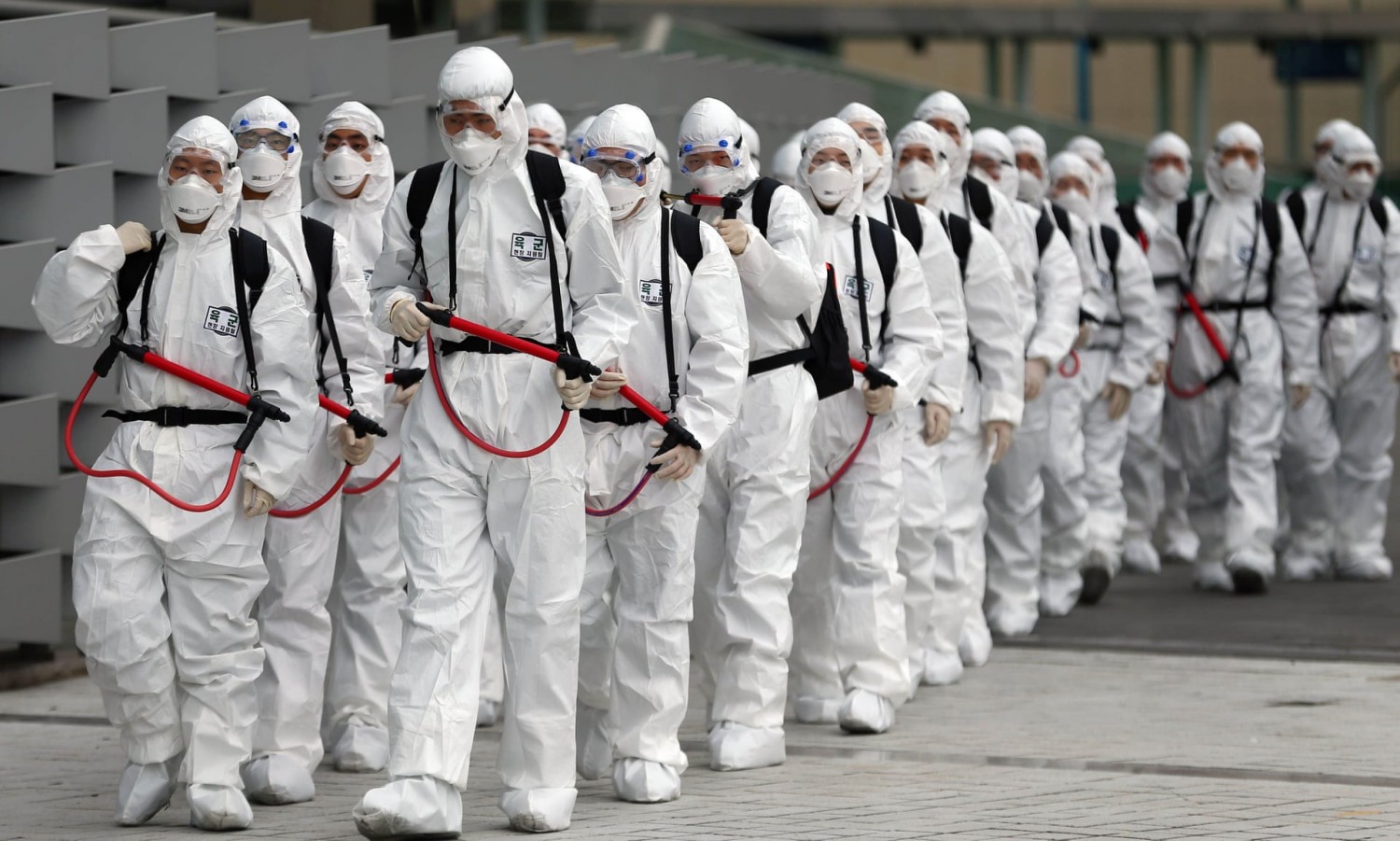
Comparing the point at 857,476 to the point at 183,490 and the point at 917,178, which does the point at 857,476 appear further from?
the point at 183,490

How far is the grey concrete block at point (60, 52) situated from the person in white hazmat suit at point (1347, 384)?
6964mm

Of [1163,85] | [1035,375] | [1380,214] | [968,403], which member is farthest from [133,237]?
[1163,85]

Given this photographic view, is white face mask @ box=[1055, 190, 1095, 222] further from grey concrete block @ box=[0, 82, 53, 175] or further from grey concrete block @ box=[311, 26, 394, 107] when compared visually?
grey concrete block @ box=[0, 82, 53, 175]

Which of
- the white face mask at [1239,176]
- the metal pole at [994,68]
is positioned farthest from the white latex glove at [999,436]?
the metal pole at [994,68]

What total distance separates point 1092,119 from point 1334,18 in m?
3.75

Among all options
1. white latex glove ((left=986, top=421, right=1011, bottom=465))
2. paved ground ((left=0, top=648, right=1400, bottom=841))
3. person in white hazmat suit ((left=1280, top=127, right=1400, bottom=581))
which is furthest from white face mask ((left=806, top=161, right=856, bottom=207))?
person in white hazmat suit ((left=1280, top=127, right=1400, bottom=581))

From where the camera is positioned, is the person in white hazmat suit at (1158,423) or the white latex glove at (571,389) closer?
the white latex glove at (571,389)

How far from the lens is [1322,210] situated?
14.2m

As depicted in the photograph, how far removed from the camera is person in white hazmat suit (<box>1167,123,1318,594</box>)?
13484mm

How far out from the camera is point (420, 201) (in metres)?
7.39

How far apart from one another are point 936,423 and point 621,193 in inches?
95.2

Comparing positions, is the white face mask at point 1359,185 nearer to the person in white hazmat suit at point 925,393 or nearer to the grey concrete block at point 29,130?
the person in white hazmat suit at point 925,393

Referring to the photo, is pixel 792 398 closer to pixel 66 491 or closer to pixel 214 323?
pixel 214 323

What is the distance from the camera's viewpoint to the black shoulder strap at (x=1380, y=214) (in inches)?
550
